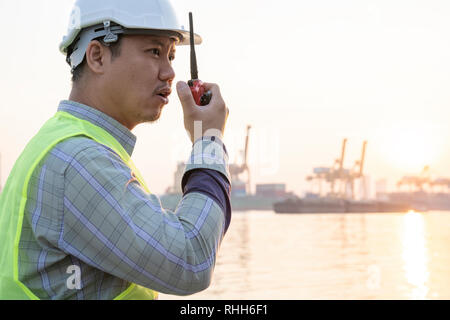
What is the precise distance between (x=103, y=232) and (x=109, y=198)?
0.04 metres

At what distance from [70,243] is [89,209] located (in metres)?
0.05

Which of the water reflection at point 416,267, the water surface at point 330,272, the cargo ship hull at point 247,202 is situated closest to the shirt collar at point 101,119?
the water surface at point 330,272

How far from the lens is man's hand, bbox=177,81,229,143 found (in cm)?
95

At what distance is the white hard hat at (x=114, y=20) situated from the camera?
36.8 inches

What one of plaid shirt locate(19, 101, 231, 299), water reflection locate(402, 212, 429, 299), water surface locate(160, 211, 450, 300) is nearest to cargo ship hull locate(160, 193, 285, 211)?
water reflection locate(402, 212, 429, 299)

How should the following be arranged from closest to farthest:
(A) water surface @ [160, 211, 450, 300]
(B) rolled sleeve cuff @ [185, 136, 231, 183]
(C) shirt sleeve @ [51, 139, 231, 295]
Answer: (C) shirt sleeve @ [51, 139, 231, 295] < (B) rolled sleeve cuff @ [185, 136, 231, 183] < (A) water surface @ [160, 211, 450, 300]

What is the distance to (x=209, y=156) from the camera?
91 cm

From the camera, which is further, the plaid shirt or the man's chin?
the man's chin

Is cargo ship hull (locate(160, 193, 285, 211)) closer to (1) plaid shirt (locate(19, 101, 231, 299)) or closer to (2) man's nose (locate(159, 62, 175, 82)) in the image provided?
(2) man's nose (locate(159, 62, 175, 82))

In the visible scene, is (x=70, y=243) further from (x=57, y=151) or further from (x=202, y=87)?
(x=202, y=87)

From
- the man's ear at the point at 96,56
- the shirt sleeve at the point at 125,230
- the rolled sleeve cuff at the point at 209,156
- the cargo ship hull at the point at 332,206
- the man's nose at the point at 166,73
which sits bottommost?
the shirt sleeve at the point at 125,230

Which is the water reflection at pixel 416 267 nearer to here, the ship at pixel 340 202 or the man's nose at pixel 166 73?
the man's nose at pixel 166 73

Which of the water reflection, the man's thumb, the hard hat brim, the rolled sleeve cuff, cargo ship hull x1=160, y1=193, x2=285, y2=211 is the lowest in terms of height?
the water reflection
